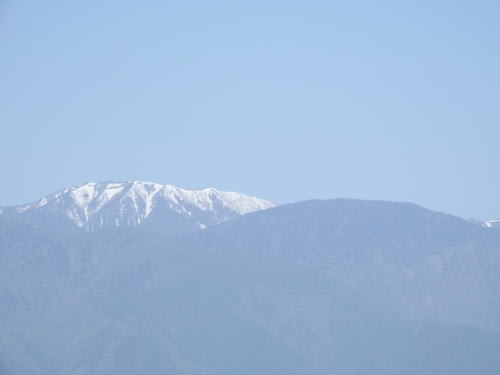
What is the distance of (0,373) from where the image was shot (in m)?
118

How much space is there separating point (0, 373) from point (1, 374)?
30 cm

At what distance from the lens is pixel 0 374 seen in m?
116

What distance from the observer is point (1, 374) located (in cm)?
11725

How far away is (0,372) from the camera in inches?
4707

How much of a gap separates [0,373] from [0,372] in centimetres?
213

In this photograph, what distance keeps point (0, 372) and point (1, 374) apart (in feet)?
7.88

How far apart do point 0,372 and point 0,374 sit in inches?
147
